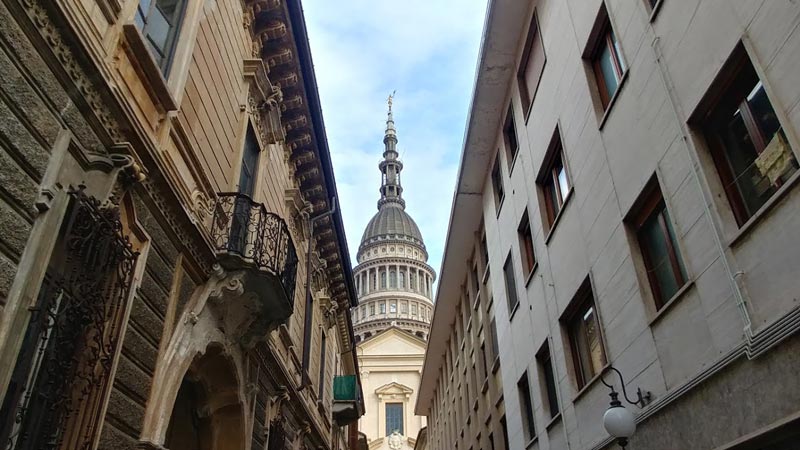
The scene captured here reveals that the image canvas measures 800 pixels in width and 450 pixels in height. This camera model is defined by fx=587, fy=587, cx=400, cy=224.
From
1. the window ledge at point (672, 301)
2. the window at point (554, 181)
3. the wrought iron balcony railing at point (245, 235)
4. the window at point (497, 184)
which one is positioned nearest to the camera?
the window ledge at point (672, 301)

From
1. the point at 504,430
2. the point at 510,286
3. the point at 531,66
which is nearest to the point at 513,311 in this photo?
the point at 510,286

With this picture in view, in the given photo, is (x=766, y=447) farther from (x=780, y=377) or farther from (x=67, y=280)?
(x=67, y=280)

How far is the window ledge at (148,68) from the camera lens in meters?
6.48

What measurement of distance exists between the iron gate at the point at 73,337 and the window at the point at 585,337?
297 inches

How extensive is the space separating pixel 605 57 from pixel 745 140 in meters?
4.37

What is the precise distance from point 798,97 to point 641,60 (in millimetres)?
3302

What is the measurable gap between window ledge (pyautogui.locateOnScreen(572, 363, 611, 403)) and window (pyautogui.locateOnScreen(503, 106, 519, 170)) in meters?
7.07

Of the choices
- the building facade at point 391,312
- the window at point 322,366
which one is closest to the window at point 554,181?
the window at point 322,366

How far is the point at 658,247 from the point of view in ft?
27.0

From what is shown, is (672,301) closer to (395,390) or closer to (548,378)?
(548,378)

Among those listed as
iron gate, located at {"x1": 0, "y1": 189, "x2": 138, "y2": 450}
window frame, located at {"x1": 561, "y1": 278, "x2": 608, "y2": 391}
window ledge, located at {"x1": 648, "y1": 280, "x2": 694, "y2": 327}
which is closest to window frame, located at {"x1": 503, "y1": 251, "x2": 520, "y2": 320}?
window frame, located at {"x1": 561, "y1": 278, "x2": 608, "y2": 391}

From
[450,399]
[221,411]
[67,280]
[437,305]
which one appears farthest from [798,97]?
[450,399]

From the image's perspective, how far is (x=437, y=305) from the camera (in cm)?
2705

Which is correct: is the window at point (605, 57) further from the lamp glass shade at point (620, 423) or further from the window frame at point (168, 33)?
the window frame at point (168, 33)
